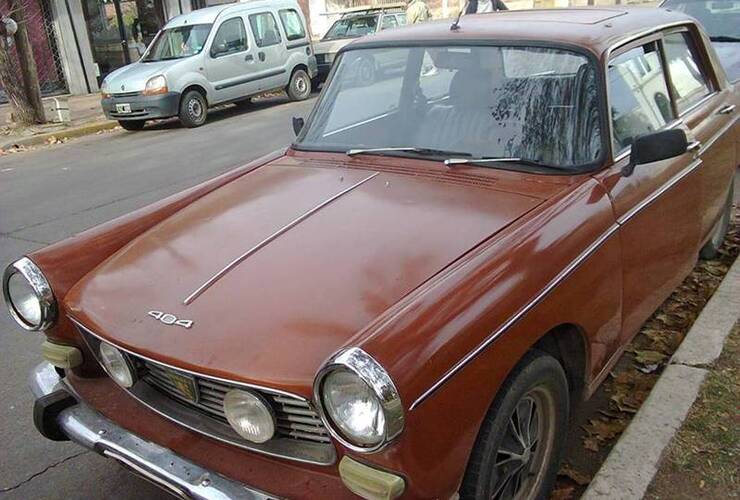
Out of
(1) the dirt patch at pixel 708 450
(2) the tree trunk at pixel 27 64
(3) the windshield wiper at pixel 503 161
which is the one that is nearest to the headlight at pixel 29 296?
(3) the windshield wiper at pixel 503 161

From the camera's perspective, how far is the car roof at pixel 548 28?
3037 mm

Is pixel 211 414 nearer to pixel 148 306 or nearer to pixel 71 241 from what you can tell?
pixel 148 306

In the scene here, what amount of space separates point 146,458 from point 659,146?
7.44 ft

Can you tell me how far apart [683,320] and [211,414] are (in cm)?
299

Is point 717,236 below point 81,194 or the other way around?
the other way around

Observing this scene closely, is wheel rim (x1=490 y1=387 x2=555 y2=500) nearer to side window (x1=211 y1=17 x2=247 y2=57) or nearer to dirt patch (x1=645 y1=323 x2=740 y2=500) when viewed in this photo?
dirt patch (x1=645 y1=323 x2=740 y2=500)

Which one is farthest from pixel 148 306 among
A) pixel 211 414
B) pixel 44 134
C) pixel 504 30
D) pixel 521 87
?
pixel 44 134

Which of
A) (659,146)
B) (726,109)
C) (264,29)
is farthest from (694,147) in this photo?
(264,29)

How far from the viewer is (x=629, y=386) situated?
341 cm

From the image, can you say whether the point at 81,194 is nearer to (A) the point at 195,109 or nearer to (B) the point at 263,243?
(A) the point at 195,109

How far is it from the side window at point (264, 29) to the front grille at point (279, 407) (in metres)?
12.0

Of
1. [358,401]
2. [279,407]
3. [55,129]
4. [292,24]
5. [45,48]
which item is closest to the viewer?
[358,401]

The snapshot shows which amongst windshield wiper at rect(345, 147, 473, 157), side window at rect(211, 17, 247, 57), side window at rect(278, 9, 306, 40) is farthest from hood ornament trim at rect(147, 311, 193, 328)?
side window at rect(278, 9, 306, 40)

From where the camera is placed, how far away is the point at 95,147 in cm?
1110
